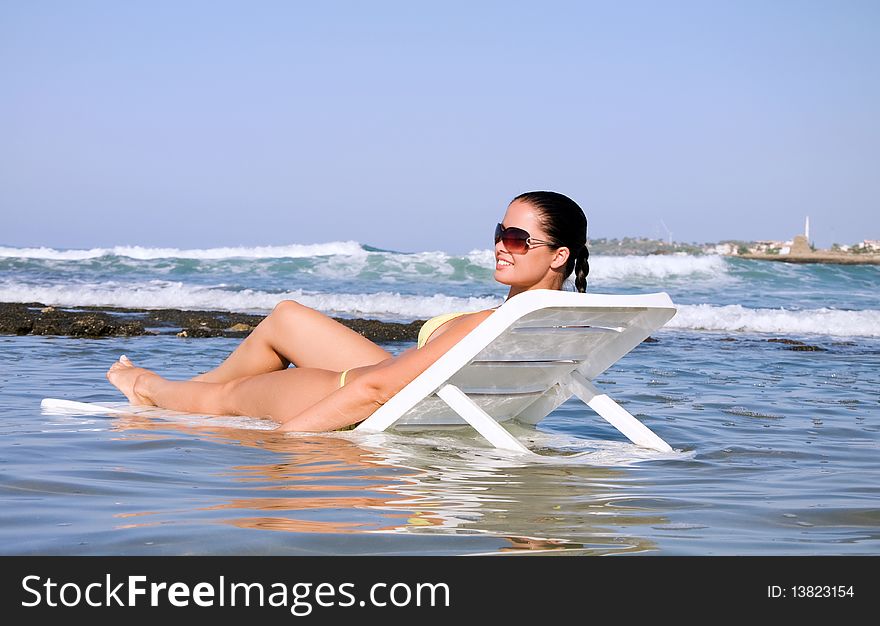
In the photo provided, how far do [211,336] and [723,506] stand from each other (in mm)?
9197

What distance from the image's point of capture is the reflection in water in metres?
3.35

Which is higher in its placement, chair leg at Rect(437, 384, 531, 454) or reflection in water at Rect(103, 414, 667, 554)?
chair leg at Rect(437, 384, 531, 454)

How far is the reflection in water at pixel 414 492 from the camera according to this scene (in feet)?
11.0

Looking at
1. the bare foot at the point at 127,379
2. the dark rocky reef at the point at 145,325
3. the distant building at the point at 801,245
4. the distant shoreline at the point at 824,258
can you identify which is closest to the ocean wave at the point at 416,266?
the distant shoreline at the point at 824,258

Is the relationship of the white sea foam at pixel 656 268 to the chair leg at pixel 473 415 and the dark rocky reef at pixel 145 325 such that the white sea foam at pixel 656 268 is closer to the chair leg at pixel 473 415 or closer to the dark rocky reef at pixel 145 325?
the dark rocky reef at pixel 145 325

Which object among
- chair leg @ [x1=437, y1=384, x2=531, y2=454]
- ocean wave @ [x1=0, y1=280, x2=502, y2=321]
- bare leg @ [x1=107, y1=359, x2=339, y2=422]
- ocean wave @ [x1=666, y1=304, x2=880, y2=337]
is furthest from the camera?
ocean wave @ [x1=0, y1=280, x2=502, y2=321]

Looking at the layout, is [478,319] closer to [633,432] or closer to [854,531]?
[633,432]

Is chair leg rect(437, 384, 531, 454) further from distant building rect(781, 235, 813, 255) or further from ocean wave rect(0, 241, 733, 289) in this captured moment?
distant building rect(781, 235, 813, 255)

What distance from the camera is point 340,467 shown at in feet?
14.7

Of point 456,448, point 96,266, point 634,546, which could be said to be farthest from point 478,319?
point 96,266

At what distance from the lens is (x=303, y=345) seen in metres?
5.72

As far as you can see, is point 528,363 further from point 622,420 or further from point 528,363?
point 622,420

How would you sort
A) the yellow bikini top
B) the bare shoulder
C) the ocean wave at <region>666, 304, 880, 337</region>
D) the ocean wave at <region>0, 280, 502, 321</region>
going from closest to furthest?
the bare shoulder
the yellow bikini top
the ocean wave at <region>666, 304, 880, 337</region>
the ocean wave at <region>0, 280, 502, 321</region>

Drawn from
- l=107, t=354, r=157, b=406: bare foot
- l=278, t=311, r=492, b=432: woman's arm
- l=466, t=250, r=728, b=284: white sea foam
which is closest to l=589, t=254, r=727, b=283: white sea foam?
l=466, t=250, r=728, b=284: white sea foam
